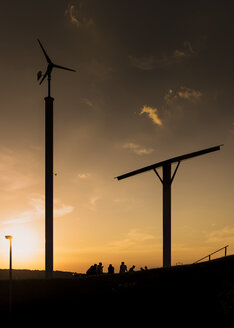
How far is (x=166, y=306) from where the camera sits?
27.2 meters

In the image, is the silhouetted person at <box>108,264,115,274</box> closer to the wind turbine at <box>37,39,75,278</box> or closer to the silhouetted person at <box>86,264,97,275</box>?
the silhouetted person at <box>86,264,97,275</box>

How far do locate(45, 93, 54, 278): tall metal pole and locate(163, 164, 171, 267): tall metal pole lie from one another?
40.7ft

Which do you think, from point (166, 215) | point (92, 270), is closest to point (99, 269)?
point (92, 270)

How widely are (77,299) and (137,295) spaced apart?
4.47m

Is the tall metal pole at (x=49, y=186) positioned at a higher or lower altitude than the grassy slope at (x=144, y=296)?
higher

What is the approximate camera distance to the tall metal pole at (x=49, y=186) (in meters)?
40.7

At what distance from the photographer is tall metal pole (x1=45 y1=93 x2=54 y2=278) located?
40.7m

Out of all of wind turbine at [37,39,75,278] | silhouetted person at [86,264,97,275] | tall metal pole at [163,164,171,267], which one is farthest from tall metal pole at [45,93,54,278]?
tall metal pole at [163,164,171,267]

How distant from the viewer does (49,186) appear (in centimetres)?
4184

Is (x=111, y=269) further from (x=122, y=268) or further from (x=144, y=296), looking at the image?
(x=144, y=296)

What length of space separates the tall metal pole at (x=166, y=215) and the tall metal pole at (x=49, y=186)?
1241cm

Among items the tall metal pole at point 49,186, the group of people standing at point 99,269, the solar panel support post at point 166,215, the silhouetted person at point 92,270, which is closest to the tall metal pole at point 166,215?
the solar panel support post at point 166,215

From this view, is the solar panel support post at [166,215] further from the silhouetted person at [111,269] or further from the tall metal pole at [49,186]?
the tall metal pole at [49,186]

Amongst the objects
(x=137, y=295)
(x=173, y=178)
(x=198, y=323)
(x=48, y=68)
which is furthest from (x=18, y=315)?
(x=48, y=68)
